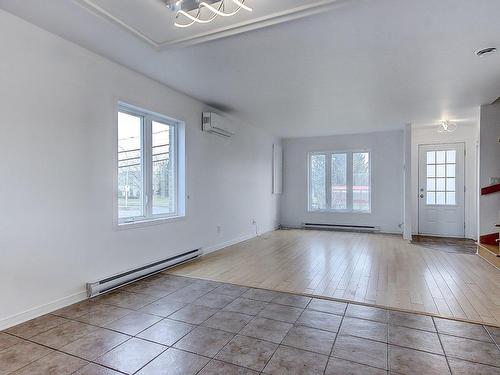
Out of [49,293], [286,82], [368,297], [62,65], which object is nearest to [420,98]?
[286,82]

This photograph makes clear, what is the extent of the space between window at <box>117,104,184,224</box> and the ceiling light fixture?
525 cm

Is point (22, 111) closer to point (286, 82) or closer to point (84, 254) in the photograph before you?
point (84, 254)

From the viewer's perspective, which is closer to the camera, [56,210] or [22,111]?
[22,111]

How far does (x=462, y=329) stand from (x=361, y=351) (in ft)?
3.19

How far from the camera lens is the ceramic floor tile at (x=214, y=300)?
9.36 feet

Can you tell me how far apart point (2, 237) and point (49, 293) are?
0.66 meters

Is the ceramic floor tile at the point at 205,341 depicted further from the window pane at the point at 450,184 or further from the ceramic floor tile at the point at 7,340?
the window pane at the point at 450,184

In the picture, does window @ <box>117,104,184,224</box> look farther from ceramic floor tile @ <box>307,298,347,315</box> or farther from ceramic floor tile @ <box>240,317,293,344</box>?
ceramic floor tile @ <box>307,298,347,315</box>

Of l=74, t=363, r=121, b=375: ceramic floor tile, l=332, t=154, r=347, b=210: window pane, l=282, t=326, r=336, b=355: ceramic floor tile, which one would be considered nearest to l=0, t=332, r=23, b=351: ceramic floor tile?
l=74, t=363, r=121, b=375: ceramic floor tile

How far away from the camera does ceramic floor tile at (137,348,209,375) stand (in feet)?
5.99

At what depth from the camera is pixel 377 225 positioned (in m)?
7.36

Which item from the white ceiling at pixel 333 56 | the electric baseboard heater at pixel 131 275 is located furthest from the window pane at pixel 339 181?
the electric baseboard heater at pixel 131 275

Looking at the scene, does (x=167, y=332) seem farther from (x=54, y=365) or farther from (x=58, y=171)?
(x=58, y=171)

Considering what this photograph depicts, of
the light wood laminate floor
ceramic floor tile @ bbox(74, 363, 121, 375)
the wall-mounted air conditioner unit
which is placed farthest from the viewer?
the wall-mounted air conditioner unit
